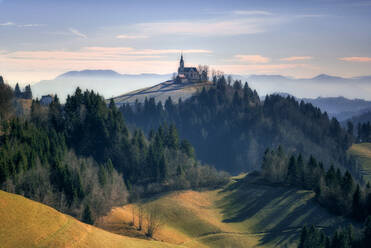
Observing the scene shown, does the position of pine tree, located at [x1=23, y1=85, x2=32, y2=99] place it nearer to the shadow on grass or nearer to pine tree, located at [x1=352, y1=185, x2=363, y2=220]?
the shadow on grass

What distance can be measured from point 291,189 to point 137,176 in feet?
160

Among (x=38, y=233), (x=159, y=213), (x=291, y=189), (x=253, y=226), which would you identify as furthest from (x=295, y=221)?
(x=38, y=233)

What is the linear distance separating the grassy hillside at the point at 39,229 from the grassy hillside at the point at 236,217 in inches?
804

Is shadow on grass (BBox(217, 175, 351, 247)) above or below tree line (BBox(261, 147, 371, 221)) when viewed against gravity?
below

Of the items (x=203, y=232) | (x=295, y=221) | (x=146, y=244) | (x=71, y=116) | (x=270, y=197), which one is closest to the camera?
(x=146, y=244)

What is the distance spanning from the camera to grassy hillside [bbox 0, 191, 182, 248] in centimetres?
4809

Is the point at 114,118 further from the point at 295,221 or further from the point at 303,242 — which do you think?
the point at 303,242

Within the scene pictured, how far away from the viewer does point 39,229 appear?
50.2m

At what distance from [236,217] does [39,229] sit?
188 feet

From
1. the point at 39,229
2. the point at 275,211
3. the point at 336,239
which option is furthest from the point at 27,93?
the point at 336,239

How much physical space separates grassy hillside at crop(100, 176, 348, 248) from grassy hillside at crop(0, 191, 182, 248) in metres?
20.4

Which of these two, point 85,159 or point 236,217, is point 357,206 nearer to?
point 236,217

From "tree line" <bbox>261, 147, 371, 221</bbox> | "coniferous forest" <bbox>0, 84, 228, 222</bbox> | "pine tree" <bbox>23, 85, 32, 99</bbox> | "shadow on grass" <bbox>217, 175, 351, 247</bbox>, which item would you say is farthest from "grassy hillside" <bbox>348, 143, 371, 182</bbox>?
"pine tree" <bbox>23, 85, 32, 99</bbox>

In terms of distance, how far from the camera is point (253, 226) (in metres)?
90.1
